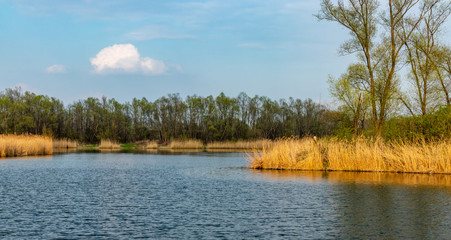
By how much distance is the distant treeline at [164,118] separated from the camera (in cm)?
7212

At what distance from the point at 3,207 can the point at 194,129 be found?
207ft

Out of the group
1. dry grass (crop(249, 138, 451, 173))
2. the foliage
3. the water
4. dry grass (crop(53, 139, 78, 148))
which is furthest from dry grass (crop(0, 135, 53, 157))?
the foliage

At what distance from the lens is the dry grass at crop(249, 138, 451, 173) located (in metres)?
21.5

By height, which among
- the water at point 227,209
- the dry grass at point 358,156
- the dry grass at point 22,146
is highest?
the dry grass at point 22,146

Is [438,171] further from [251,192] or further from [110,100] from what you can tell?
[110,100]

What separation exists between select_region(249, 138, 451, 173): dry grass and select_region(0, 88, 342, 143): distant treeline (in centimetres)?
4551

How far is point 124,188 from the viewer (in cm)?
1608

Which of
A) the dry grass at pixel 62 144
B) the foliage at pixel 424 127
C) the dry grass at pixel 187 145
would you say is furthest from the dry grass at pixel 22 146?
the foliage at pixel 424 127

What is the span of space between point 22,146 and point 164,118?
37.7 meters

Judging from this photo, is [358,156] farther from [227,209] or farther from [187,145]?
[187,145]

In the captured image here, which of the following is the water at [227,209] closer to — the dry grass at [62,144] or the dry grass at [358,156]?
the dry grass at [358,156]

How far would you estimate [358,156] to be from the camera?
907 inches

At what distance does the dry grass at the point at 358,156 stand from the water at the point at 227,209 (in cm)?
354

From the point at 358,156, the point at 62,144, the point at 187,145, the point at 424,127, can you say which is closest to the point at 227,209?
the point at 358,156
